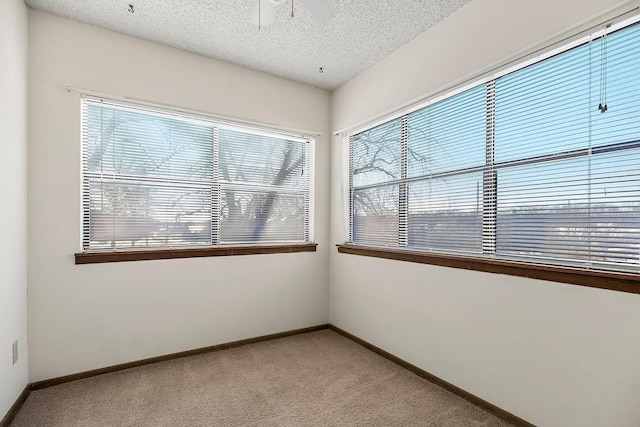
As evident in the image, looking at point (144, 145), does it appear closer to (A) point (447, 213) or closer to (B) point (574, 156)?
(A) point (447, 213)

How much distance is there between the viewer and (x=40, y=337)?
7.79 feet

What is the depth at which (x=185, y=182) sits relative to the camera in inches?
117

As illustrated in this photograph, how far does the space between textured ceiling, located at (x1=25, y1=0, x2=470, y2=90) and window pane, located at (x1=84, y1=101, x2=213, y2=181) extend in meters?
0.69

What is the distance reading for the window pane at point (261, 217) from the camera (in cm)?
324

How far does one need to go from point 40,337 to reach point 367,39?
3.55m

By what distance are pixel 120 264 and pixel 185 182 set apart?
0.90 metres

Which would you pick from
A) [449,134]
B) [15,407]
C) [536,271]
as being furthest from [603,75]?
[15,407]

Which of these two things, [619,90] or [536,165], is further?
[536,165]

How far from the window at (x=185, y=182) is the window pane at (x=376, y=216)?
2.04 feet

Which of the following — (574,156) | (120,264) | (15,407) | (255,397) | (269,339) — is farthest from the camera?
(269,339)

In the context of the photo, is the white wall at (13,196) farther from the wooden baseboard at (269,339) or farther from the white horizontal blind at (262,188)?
the white horizontal blind at (262,188)

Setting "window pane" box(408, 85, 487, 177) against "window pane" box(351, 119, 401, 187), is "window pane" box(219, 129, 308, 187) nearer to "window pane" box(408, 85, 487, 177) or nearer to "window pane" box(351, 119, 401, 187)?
"window pane" box(351, 119, 401, 187)

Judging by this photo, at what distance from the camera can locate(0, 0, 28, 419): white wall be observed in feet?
6.31

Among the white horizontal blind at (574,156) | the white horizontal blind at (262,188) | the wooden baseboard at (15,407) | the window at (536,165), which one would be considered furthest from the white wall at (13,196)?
the white horizontal blind at (574,156)
